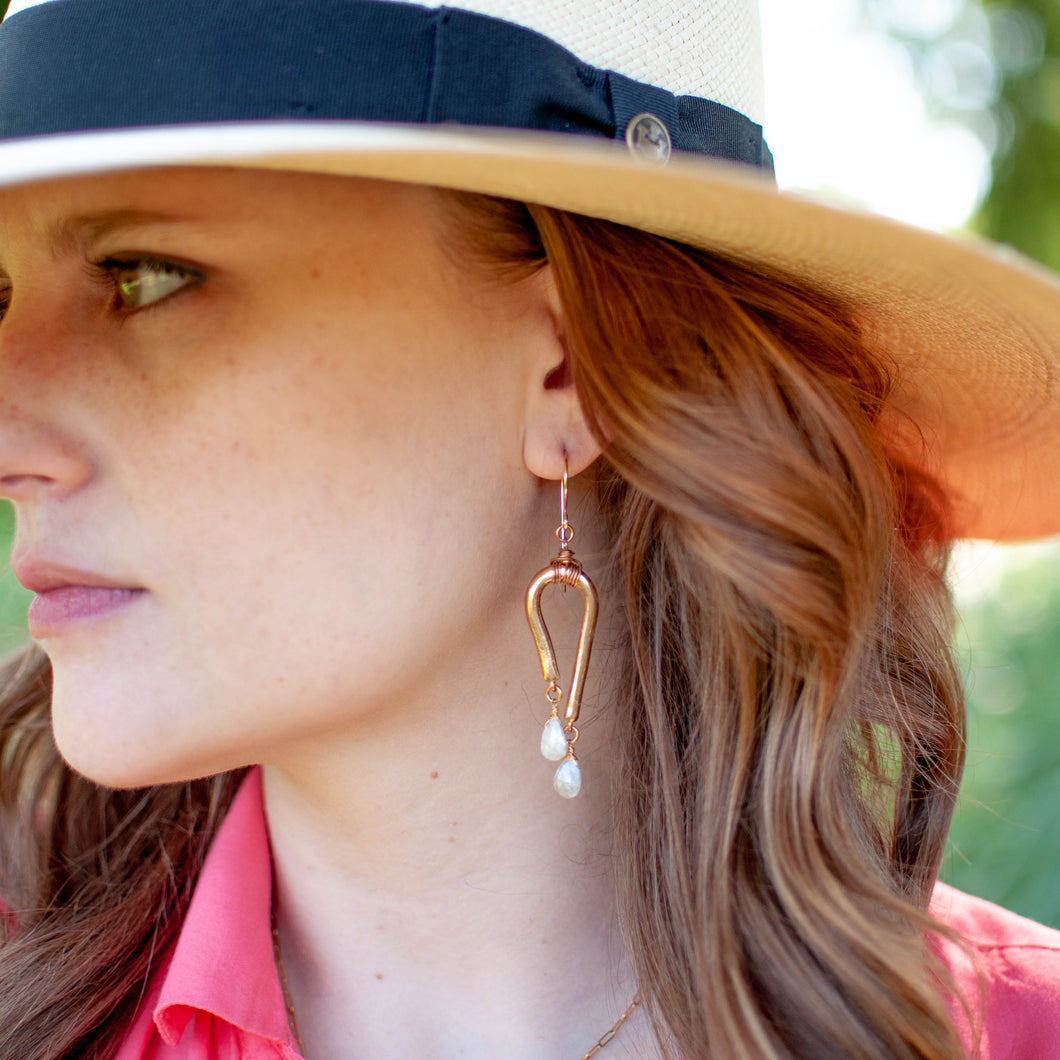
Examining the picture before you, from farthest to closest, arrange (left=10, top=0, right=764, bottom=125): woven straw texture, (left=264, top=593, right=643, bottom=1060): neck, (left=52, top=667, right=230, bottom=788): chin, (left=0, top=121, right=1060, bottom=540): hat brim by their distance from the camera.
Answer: (left=264, top=593, right=643, bottom=1060): neck, (left=52, top=667, right=230, bottom=788): chin, (left=10, top=0, right=764, bottom=125): woven straw texture, (left=0, top=121, right=1060, bottom=540): hat brim

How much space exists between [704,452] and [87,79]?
2.43ft

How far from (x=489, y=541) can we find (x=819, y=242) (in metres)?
0.50

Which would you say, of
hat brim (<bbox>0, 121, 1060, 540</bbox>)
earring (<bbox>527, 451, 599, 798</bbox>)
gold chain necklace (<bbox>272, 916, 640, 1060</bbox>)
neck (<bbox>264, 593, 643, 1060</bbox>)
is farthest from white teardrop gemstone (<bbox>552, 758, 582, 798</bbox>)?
hat brim (<bbox>0, 121, 1060, 540</bbox>)

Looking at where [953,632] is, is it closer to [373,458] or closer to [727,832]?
[727,832]

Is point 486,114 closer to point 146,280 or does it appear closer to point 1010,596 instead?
point 146,280

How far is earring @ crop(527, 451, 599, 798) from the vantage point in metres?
1.35

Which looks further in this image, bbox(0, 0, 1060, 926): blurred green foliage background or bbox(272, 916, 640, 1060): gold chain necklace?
bbox(0, 0, 1060, 926): blurred green foliage background

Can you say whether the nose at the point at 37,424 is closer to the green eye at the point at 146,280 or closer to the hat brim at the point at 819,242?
the green eye at the point at 146,280

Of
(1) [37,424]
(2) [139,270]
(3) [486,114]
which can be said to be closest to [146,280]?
(2) [139,270]

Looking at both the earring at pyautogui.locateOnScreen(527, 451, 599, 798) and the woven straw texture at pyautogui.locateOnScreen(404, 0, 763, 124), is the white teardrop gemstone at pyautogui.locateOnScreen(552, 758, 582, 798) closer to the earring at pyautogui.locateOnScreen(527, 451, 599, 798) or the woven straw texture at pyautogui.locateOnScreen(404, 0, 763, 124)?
the earring at pyautogui.locateOnScreen(527, 451, 599, 798)

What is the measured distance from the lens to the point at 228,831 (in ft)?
5.45

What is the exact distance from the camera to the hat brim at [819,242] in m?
0.84

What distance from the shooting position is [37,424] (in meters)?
1.21

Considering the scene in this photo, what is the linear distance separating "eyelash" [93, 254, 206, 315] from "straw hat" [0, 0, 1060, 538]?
163mm
